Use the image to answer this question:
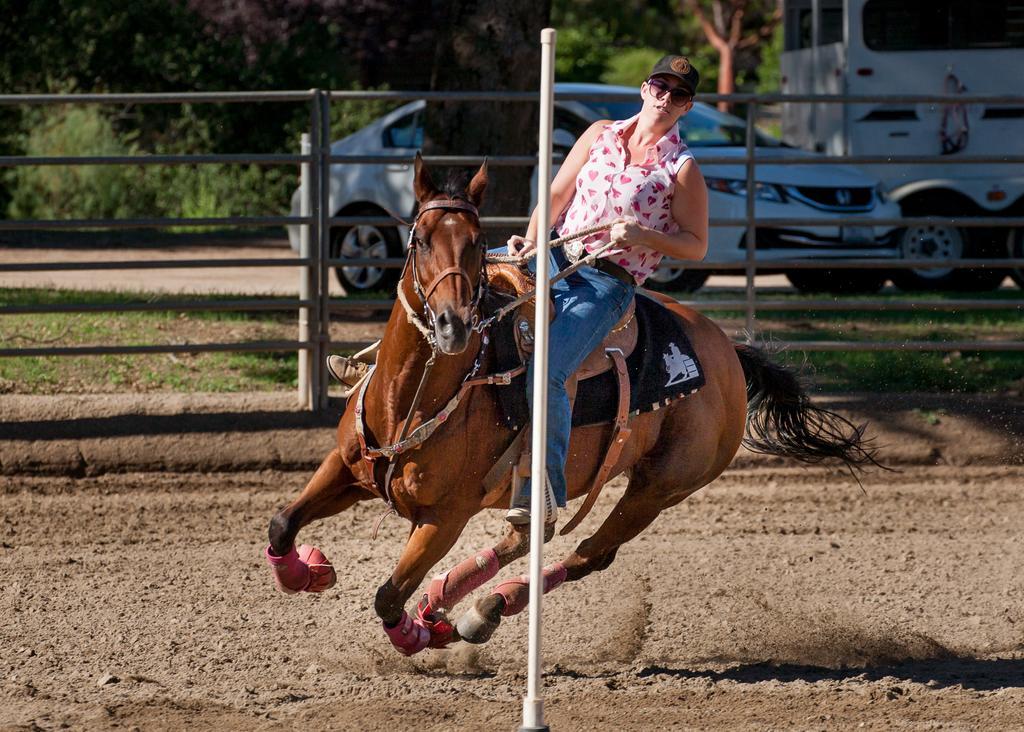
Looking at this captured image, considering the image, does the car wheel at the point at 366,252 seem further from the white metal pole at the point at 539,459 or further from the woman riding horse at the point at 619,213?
the white metal pole at the point at 539,459

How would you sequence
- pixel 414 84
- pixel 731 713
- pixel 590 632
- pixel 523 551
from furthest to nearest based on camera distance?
pixel 414 84, pixel 590 632, pixel 523 551, pixel 731 713

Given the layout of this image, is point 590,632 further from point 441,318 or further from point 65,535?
point 65,535

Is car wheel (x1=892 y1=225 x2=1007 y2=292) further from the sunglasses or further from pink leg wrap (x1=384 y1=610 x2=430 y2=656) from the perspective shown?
pink leg wrap (x1=384 y1=610 x2=430 y2=656)

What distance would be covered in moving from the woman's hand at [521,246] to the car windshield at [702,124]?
7345mm

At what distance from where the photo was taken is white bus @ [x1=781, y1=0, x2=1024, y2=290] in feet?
45.8

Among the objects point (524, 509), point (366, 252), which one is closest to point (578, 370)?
point (524, 509)

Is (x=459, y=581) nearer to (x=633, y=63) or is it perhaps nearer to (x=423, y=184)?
(x=423, y=184)

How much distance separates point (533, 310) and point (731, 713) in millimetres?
1521

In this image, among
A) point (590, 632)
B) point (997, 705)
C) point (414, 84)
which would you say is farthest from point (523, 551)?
point (414, 84)

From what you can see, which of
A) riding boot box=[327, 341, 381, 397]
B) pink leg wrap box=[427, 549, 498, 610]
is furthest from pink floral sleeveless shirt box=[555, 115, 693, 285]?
pink leg wrap box=[427, 549, 498, 610]

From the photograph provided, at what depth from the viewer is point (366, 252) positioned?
11.9 meters

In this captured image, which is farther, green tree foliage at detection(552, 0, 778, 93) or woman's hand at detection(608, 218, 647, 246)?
green tree foliage at detection(552, 0, 778, 93)

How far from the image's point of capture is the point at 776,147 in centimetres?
1388

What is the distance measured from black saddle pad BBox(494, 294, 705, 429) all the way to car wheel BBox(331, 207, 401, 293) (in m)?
6.28
